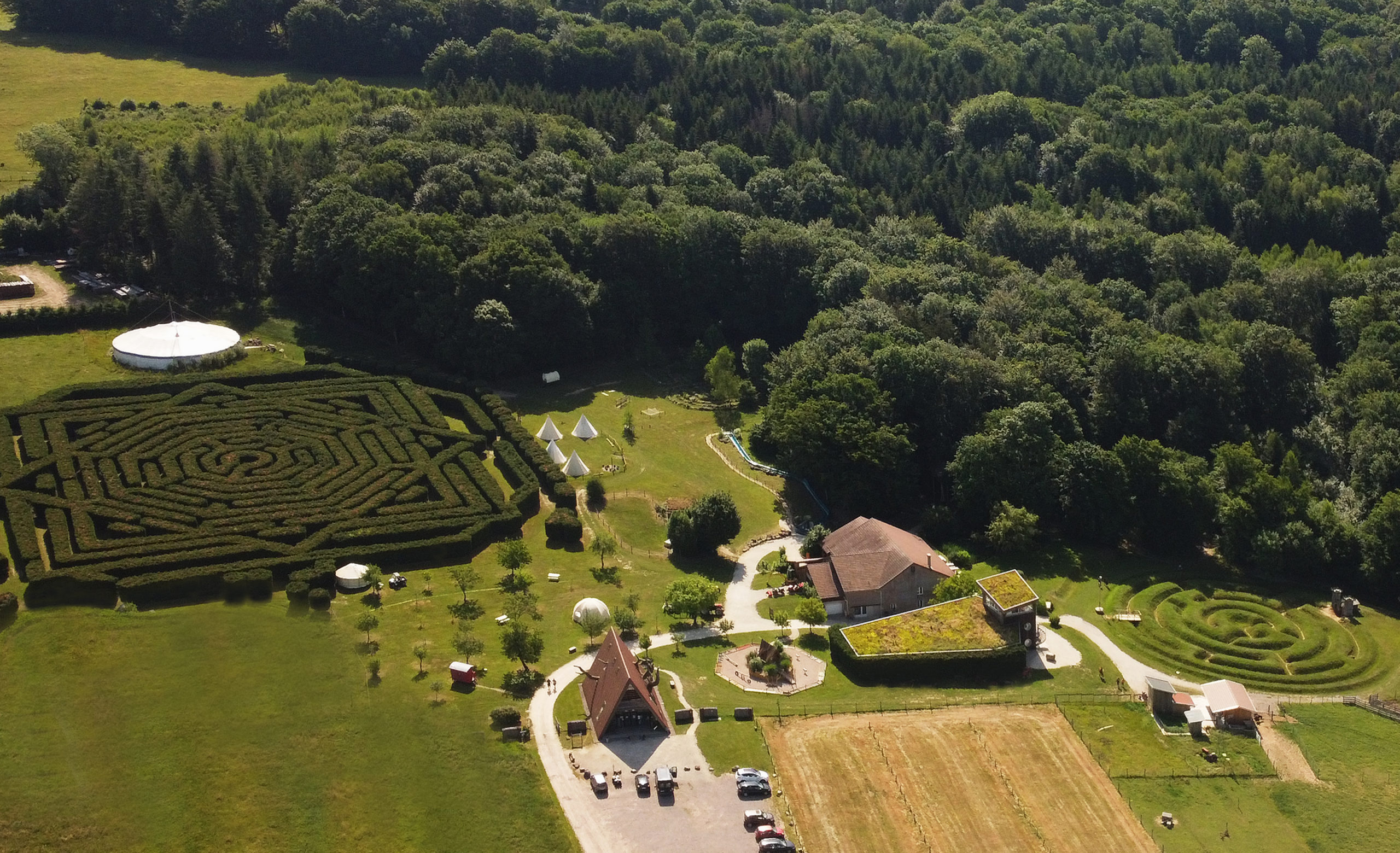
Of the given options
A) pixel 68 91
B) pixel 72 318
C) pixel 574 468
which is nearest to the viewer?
pixel 574 468

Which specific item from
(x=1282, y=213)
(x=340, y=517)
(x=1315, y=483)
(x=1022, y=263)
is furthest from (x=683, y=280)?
(x=1282, y=213)

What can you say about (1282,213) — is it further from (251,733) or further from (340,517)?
(251,733)

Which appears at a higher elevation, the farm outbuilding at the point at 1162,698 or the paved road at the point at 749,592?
the farm outbuilding at the point at 1162,698

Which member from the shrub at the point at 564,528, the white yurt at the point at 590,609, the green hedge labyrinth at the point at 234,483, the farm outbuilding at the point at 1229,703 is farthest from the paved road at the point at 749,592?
the farm outbuilding at the point at 1229,703

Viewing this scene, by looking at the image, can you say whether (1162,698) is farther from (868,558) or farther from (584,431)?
(584,431)

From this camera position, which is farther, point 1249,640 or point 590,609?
point 1249,640

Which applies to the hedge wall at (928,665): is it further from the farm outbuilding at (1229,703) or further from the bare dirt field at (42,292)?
the bare dirt field at (42,292)

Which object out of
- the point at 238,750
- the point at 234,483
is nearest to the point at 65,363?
the point at 234,483
